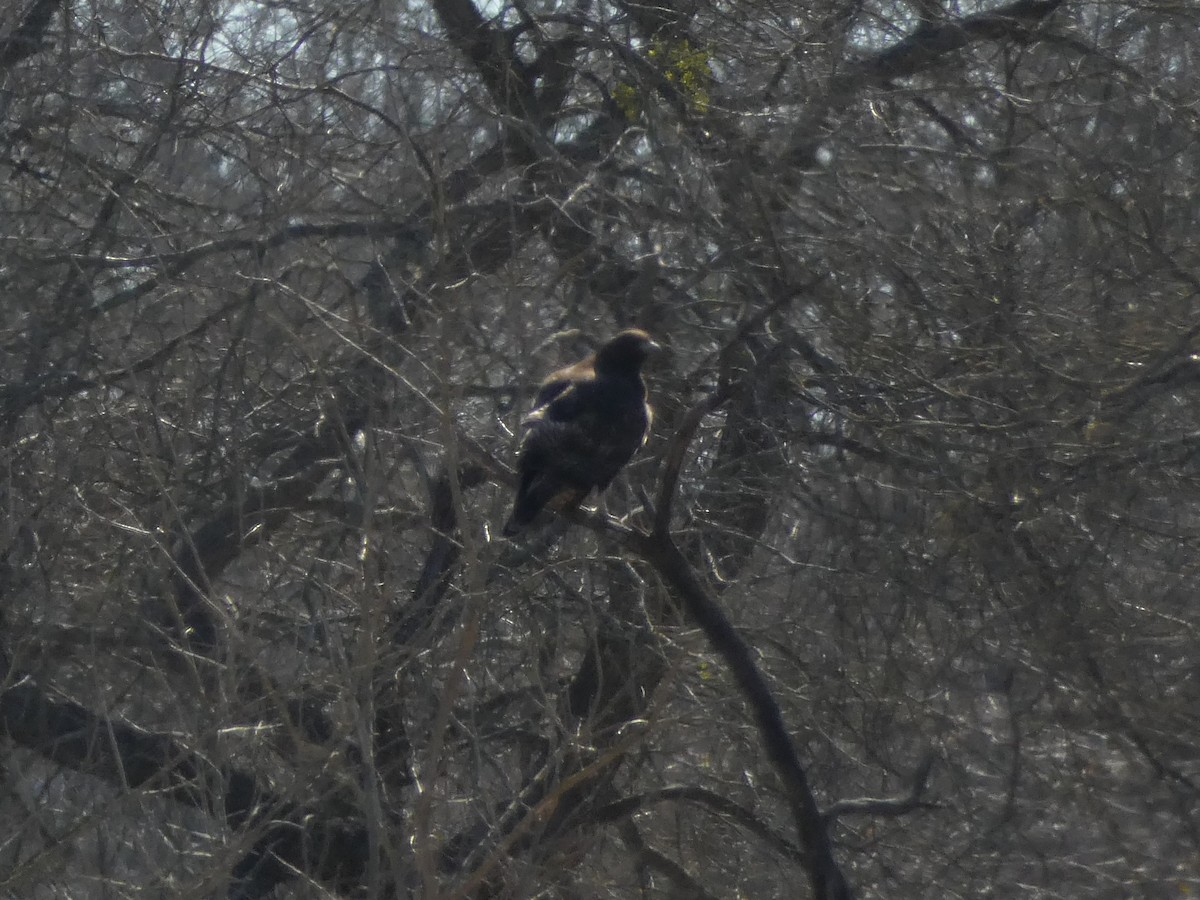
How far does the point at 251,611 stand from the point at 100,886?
1.52 m

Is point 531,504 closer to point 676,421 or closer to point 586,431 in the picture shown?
point 586,431

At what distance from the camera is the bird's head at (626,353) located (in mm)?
6062

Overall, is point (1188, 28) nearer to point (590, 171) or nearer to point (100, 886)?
point (590, 171)

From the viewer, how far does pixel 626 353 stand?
239 inches

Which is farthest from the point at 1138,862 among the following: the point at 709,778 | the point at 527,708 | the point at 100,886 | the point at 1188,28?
the point at 100,886

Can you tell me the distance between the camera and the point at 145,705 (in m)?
6.38

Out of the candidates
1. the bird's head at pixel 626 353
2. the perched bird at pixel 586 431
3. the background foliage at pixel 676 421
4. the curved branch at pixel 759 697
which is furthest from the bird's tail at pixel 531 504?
the curved branch at pixel 759 697

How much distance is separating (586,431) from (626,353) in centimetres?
36

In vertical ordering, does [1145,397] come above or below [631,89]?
below

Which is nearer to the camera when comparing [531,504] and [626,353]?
[531,504]

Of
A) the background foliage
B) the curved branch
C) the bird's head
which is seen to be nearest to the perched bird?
the bird's head

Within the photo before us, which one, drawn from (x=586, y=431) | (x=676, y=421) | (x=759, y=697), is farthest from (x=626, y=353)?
(x=759, y=697)

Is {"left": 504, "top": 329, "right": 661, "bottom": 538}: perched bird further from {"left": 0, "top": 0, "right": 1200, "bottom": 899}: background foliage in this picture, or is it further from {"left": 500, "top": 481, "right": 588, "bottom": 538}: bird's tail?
{"left": 0, "top": 0, "right": 1200, "bottom": 899}: background foliage

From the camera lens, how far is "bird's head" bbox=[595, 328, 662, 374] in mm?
6062
